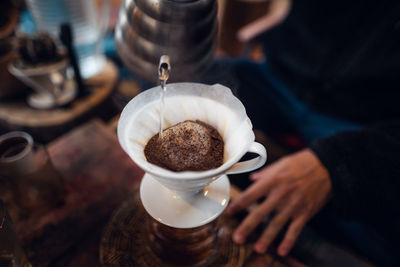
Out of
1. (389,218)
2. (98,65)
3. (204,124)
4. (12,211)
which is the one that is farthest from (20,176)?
(389,218)

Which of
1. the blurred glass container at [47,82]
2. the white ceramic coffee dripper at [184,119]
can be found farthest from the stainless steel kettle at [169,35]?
the blurred glass container at [47,82]

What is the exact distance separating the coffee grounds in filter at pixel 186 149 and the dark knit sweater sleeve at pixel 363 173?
0.71m

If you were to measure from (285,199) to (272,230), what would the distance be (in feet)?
0.51

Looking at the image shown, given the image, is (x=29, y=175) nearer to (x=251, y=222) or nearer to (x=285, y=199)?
(x=251, y=222)

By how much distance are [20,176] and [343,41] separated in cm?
185

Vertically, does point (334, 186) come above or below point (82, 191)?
above

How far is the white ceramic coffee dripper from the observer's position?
0.63 metres

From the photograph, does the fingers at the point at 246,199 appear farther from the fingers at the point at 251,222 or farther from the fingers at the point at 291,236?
the fingers at the point at 291,236

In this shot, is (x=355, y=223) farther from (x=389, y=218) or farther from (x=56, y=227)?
(x=56, y=227)

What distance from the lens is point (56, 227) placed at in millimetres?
1073

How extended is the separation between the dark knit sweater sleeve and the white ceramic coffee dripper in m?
0.60

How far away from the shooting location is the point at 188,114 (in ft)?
2.43

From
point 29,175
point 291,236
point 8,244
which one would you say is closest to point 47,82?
point 29,175

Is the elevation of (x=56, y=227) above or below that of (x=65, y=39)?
below
